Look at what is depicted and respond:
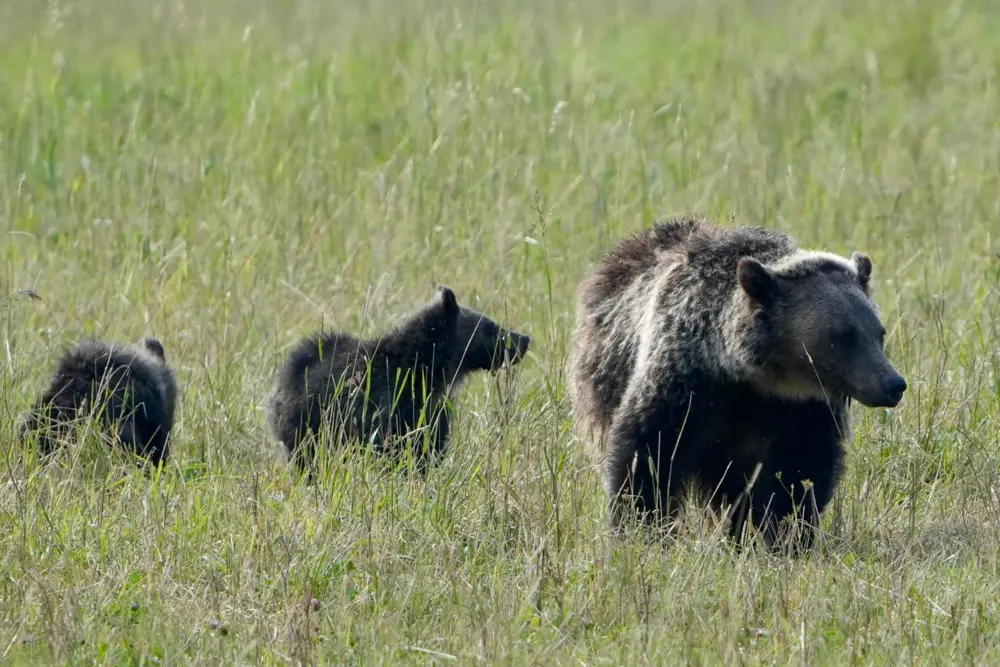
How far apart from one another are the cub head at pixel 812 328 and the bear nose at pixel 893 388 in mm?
65

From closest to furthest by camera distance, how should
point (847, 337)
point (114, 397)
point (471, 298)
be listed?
point (847, 337), point (114, 397), point (471, 298)

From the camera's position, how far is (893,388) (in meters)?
5.62

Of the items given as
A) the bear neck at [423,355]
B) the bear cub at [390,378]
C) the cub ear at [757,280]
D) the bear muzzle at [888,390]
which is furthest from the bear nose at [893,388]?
the bear neck at [423,355]

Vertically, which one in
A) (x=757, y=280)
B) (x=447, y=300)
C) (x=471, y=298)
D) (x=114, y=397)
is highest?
(x=757, y=280)

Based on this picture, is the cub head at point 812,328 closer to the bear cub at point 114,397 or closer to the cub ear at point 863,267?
the cub ear at point 863,267

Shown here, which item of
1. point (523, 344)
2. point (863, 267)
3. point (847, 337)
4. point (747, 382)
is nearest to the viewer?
point (847, 337)

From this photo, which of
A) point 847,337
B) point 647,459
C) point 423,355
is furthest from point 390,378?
point 847,337

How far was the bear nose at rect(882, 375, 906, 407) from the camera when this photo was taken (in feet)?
18.4

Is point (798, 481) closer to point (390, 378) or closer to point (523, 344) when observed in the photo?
point (523, 344)

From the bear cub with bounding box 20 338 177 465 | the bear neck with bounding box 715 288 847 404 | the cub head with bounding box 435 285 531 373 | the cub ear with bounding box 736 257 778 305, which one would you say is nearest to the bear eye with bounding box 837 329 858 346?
the bear neck with bounding box 715 288 847 404

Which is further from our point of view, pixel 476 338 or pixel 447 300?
pixel 476 338

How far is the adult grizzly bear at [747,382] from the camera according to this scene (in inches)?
227

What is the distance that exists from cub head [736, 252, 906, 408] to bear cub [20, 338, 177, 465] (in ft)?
8.37

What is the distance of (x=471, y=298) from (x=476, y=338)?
112 centimetres
